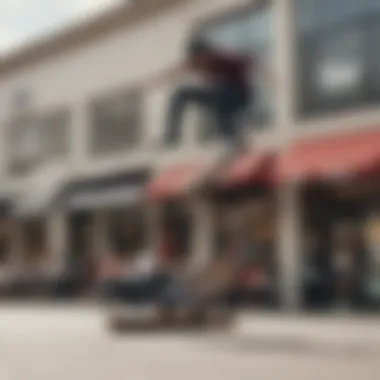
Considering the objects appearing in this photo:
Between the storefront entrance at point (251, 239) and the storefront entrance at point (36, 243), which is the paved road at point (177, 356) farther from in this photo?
the storefront entrance at point (36, 243)

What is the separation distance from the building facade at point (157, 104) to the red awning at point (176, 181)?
26 cm

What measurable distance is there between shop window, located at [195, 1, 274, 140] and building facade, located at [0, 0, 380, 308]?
0.09ft

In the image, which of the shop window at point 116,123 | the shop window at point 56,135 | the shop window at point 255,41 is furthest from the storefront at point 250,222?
the shop window at point 56,135

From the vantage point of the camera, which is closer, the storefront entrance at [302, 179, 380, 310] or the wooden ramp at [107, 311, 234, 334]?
the wooden ramp at [107, 311, 234, 334]

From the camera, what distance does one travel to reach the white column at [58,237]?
3084cm

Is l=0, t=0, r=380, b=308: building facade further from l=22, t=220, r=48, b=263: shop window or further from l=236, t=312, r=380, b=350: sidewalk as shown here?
l=236, t=312, r=380, b=350: sidewalk

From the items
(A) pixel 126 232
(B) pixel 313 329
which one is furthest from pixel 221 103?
(B) pixel 313 329

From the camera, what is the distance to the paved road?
1062 cm

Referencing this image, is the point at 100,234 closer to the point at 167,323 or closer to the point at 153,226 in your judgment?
the point at 153,226

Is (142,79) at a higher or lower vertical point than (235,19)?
lower

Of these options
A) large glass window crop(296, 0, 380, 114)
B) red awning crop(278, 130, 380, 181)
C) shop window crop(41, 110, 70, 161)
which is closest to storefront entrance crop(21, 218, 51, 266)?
shop window crop(41, 110, 70, 161)

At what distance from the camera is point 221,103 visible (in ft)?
79.8

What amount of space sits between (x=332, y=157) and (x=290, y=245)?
2.61 meters

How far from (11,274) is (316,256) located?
10239 mm
